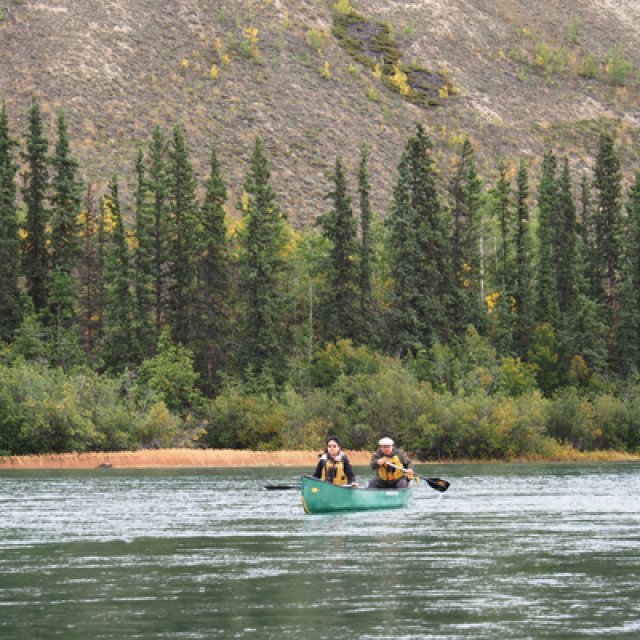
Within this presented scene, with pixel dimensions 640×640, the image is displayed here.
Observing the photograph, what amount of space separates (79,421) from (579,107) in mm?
121332

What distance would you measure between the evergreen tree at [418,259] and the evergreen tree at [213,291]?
11.3 meters

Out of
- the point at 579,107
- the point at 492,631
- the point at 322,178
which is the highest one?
the point at 579,107

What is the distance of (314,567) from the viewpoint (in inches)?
1152

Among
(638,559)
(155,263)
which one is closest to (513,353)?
(155,263)

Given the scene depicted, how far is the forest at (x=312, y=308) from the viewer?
284 feet

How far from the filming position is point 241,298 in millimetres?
101688

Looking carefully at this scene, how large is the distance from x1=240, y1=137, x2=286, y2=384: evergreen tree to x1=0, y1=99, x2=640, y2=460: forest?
15 cm

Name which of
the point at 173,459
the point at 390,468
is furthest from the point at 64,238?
the point at 390,468

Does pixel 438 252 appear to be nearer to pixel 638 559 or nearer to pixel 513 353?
pixel 513 353

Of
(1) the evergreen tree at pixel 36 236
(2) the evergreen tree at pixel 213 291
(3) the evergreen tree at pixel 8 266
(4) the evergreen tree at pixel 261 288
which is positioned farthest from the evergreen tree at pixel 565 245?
(3) the evergreen tree at pixel 8 266

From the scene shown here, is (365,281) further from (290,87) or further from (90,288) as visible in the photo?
(290,87)

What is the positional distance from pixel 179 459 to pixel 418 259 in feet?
106

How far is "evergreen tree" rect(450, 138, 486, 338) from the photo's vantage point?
105 meters

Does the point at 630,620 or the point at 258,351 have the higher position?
the point at 258,351
